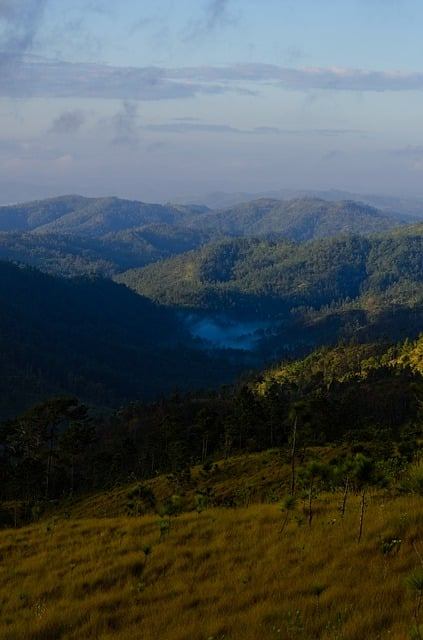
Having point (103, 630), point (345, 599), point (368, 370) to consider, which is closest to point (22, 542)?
point (103, 630)

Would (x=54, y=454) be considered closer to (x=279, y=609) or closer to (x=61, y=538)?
(x=61, y=538)

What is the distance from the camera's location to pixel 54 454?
6203cm

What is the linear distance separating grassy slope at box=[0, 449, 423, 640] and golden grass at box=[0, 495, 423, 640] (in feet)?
0.11

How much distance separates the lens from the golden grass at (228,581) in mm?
10352

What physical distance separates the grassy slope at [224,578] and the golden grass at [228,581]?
0.11 ft

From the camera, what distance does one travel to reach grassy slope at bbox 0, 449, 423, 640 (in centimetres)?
1040

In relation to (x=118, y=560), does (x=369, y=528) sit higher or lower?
higher

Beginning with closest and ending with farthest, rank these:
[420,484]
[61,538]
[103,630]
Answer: [103,630], [420,484], [61,538]

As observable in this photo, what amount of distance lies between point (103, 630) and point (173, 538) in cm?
714

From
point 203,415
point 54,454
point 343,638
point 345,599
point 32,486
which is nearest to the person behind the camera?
point 343,638

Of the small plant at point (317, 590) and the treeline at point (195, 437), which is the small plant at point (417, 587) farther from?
the treeline at point (195, 437)

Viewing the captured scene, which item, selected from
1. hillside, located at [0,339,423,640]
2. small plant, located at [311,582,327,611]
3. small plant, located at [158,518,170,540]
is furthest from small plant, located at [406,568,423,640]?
small plant, located at [158,518,170,540]

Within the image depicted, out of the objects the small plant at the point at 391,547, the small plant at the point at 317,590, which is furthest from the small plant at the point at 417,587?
the small plant at the point at 391,547

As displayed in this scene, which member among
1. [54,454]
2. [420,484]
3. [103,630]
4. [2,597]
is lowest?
[54,454]
